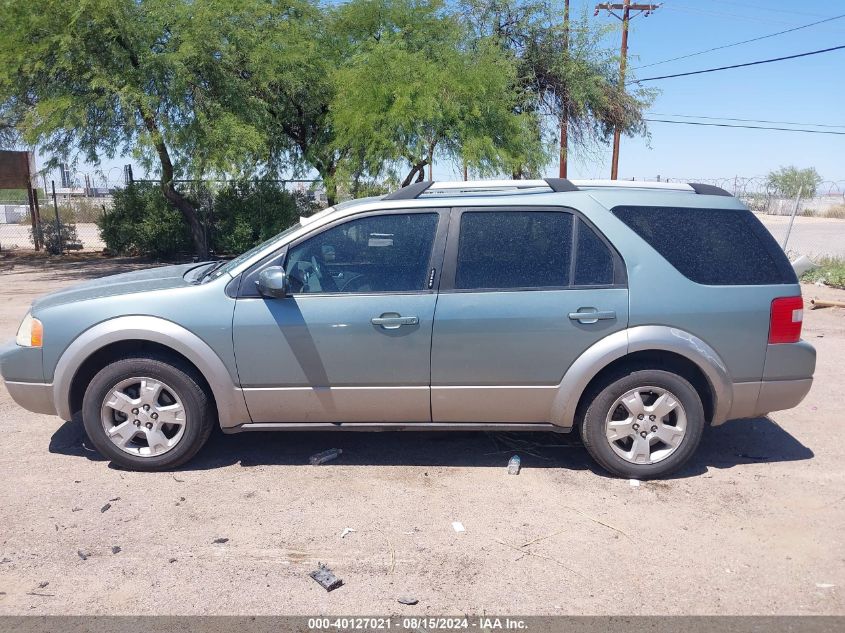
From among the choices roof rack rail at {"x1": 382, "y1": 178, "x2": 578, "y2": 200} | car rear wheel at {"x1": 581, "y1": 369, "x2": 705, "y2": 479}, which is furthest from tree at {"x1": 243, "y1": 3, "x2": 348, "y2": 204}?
car rear wheel at {"x1": 581, "y1": 369, "x2": 705, "y2": 479}

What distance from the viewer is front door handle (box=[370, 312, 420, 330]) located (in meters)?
4.53

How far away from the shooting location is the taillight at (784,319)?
15.1 ft

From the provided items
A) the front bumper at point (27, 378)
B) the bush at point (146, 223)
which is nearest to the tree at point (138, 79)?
the bush at point (146, 223)

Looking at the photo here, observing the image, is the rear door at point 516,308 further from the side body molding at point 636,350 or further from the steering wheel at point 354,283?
the steering wheel at point 354,283

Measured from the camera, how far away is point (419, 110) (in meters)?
14.3

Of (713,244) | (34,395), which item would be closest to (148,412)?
(34,395)

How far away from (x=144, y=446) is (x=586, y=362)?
298cm

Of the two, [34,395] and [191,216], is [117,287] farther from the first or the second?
[191,216]

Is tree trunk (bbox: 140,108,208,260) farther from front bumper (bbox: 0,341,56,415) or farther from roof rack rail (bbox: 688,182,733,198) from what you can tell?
roof rack rail (bbox: 688,182,733,198)

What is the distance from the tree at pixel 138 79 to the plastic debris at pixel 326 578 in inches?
498

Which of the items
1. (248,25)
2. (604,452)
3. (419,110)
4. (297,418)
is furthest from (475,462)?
(248,25)

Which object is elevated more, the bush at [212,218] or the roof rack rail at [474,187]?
the roof rack rail at [474,187]

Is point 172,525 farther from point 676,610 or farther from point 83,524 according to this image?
point 676,610

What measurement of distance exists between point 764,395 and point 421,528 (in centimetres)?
244
